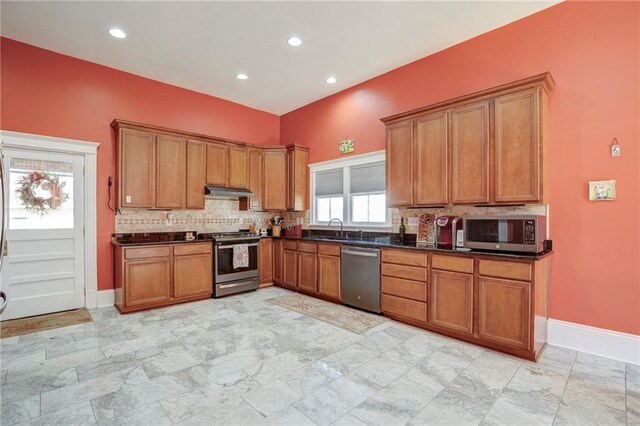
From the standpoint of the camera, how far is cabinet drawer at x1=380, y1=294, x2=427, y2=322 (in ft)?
11.6

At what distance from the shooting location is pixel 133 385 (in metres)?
2.38

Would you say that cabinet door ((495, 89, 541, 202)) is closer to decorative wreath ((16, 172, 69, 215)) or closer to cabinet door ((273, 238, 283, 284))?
cabinet door ((273, 238, 283, 284))

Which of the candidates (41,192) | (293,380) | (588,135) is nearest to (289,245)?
(293,380)

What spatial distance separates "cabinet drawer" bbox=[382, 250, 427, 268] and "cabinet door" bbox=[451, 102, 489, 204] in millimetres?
748

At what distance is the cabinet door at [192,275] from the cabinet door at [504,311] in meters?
3.76

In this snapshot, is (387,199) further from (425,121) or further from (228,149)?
(228,149)

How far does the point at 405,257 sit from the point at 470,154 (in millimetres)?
1376

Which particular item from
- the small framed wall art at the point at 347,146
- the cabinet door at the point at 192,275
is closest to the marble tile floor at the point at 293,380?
the cabinet door at the point at 192,275

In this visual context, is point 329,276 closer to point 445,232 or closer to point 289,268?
point 289,268

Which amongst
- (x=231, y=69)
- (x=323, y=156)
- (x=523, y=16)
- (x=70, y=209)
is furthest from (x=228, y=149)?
(x=523, y=16)

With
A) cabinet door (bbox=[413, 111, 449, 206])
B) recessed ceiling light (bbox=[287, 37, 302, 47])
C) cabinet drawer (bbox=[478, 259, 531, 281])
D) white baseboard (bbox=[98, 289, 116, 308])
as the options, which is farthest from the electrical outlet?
white baseboard (bbox=[98, 289, 116, 308])

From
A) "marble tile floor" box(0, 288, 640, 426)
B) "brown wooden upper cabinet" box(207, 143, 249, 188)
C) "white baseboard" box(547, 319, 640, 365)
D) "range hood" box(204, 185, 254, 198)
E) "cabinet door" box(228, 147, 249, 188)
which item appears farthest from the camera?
"cabinet door" box(228, 147, 249, 188)

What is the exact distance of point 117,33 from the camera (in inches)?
143

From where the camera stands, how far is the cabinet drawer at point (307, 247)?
4.87m
